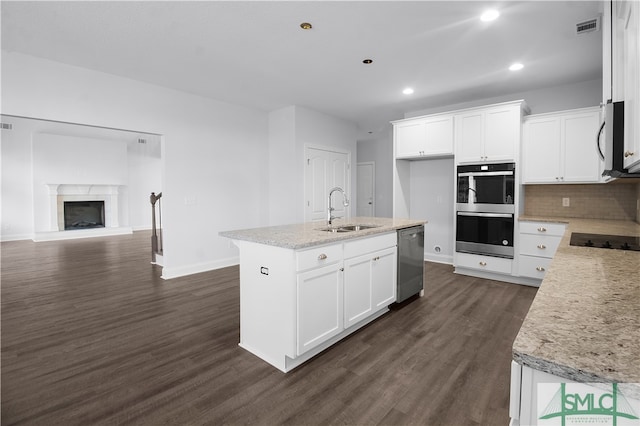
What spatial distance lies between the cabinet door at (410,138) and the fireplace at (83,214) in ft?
30.7

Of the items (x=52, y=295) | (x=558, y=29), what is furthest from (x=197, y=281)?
(x=558, y=29)

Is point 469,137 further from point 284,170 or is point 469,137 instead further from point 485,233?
point 284,170

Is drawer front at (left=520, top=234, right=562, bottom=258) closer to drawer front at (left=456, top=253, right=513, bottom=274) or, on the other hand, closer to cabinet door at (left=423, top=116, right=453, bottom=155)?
drawer front at (left=456, top=253, right=513, bottom=274)

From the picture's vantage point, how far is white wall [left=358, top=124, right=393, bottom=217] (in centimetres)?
786

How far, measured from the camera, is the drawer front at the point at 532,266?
13.1 ft

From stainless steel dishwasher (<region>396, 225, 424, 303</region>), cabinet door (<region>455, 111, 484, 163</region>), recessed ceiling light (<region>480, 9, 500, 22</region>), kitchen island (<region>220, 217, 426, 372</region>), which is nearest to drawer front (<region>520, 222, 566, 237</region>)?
cabinet door (<region>455, 111, 484, 163</region>)

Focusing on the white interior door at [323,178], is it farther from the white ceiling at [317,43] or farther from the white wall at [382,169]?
the white wall at [382,169]

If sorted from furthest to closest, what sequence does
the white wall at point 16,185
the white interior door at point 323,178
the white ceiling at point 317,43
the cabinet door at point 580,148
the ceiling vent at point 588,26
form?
1. the white wall at point 16,185
2. the white interior door at point 323,178
3. the cabinet door at point 580,148
4. the ceiling vent at point 588,26
5. the white ceiling at point 317,43

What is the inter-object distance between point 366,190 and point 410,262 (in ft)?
16.4

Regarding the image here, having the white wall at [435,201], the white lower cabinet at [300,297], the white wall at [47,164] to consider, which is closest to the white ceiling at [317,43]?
the white wall at [435,201]

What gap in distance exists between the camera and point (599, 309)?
0.85 m

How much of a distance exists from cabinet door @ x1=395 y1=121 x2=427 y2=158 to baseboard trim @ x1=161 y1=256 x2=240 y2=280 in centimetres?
342

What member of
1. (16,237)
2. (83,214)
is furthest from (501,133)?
(16,237)

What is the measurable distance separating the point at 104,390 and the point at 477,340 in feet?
9.11
